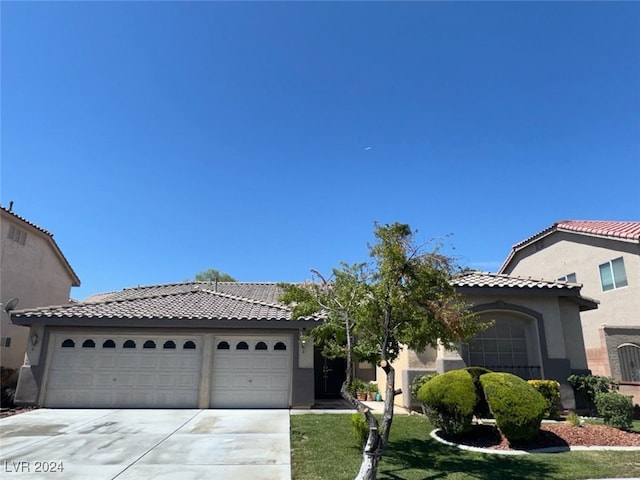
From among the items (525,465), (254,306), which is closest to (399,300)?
(525,465)

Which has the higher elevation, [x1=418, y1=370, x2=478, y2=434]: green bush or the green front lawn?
[x1=418, y1=370, x2=478, y2=434]: green bush

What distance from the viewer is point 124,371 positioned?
14.4m

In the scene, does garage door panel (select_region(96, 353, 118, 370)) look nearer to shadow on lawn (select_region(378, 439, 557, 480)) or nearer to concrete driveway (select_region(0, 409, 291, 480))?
concrete driveway (select_region(0, 409, 291, 480))

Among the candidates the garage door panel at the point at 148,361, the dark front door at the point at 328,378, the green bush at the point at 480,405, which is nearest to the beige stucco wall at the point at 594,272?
the green bush at the point at 480,405

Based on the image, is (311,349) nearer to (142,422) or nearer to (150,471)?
(142,422)

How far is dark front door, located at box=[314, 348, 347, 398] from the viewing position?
19219mm

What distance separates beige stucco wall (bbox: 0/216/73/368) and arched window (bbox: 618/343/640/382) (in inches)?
992

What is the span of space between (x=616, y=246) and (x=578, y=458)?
14.6 m

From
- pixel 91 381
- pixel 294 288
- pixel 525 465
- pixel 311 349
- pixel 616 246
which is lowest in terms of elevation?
pixel 525 465

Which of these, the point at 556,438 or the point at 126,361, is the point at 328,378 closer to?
the point at 126,361

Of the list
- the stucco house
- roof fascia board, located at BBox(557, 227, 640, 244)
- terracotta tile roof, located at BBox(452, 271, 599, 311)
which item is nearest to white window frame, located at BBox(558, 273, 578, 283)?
roof fascia board, located at BBox(557, 227, 640, 244)

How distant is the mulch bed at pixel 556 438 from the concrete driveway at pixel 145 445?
14.0ft

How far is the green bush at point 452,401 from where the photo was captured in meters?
8.88

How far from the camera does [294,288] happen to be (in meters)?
8.45
